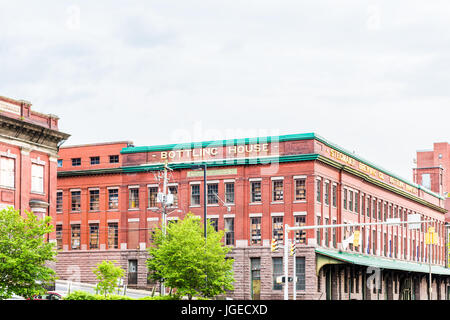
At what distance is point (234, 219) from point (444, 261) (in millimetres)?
54471

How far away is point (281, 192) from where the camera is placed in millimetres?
64812

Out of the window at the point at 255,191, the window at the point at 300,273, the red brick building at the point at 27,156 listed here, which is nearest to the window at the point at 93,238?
the red brick building at the point at 27,156

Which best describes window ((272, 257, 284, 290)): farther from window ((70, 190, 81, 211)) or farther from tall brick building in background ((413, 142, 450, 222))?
tall brick building in background ((413, 142, 450, 222))

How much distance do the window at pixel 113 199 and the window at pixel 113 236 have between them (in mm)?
1733

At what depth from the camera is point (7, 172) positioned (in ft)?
167

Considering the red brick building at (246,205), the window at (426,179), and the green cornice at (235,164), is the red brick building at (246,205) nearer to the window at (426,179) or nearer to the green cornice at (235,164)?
the green cornice at (235,164)

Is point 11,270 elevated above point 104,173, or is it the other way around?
point 104,173

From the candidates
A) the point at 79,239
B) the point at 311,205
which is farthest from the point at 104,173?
the point at 311,205

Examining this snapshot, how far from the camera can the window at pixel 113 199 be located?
70875 mm

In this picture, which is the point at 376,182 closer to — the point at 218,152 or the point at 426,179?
the point at 218,152

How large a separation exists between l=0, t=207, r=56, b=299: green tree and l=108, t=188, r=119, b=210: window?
28356mm

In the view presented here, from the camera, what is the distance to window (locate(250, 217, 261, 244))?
65188 millimetres

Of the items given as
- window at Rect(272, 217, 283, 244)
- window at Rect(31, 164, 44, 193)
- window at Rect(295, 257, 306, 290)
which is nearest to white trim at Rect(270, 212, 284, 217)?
window at Rect(272, 217, 283, 244)
